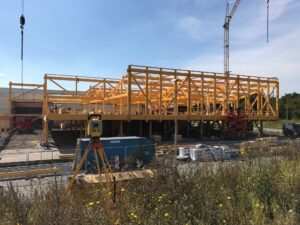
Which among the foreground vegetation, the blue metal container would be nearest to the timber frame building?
the blue metal container

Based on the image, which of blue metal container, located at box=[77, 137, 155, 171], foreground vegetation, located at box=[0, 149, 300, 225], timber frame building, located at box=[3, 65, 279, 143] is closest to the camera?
foreground vegetation, located at box=[0, 149, 300, 225]

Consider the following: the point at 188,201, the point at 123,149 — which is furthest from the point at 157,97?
the point at 188,201

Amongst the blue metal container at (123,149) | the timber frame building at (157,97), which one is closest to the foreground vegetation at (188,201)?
the blue metal container at (123,149)

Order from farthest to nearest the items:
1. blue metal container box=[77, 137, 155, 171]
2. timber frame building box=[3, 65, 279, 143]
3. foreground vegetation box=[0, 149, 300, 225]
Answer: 1. timber frame building box=[3, 65, 279, 143]
2. blue metal container box=[77, 137, 155, 171]
3. foreground vegetation box=[0, 149, 300, 225]

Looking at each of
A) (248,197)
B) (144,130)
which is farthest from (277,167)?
(144,130)

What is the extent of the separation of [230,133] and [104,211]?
101 ft

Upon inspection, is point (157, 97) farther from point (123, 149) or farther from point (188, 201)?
point (188, 201)

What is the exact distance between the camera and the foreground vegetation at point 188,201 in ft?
12.0

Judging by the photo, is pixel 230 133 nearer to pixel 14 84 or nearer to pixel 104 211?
pixel 14 84

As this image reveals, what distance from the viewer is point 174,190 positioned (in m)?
4.67

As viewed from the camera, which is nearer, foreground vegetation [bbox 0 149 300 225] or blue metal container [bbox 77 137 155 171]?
foreground vegetation [bbox 0 149 300 225]

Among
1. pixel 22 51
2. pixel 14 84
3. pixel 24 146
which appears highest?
pixel 14 84

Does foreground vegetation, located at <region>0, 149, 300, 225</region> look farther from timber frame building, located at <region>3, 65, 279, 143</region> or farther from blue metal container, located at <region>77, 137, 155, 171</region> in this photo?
timber frame building, located at <region>3, 65, 279, 143</region>

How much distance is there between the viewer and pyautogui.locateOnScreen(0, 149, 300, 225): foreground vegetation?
3650mm
